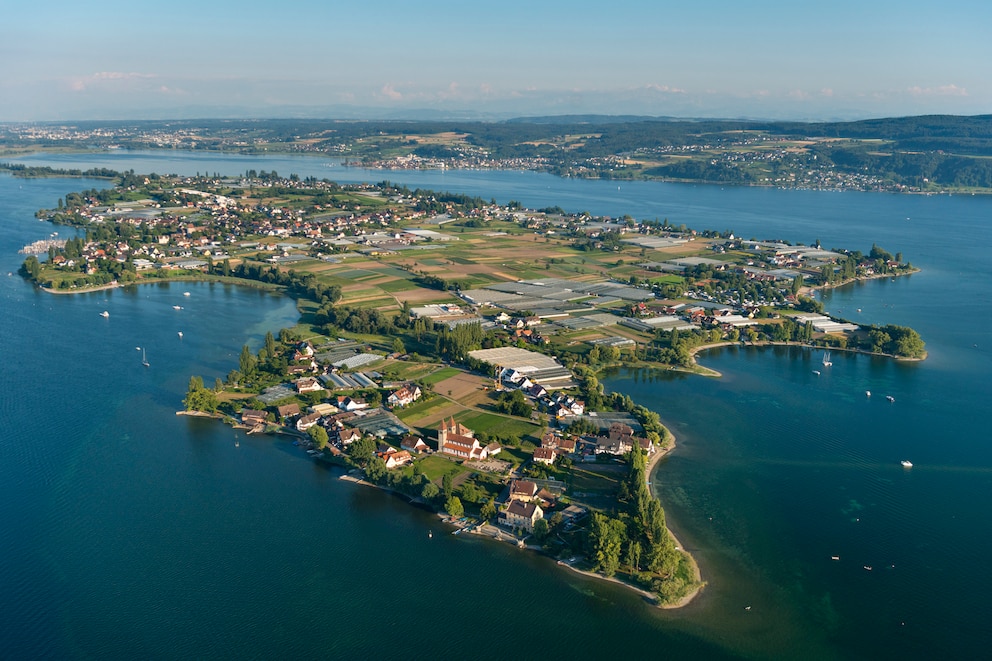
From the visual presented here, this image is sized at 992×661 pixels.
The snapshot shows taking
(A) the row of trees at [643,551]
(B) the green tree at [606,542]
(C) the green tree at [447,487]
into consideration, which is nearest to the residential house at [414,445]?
(C) the green tree at [447,487]

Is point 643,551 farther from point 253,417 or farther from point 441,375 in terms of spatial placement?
point 253,417

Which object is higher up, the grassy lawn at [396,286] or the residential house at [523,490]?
the grassy lawn at [396,286]

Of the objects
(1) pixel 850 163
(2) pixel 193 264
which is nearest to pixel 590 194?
(1) pixel 850 163

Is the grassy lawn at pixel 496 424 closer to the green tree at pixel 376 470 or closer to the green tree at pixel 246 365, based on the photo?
the green tree at pixel 376 470

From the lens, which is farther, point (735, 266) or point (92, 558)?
point (735, 266)

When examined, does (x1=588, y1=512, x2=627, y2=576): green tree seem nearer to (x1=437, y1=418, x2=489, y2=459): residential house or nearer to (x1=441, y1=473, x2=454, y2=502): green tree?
(x1=441, y1=473, x2=454, y2=502): green tree

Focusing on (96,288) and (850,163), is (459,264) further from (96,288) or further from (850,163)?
(850,163)

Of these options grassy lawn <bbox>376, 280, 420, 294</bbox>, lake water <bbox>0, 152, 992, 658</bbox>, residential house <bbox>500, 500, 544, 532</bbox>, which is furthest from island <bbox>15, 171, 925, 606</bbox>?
lake water <bbox>0, 152, 992, 658</bbox>
